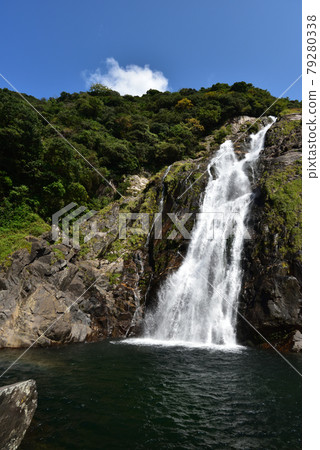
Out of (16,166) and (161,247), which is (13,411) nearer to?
(161,247)

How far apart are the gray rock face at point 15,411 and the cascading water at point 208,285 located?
31.7 ft

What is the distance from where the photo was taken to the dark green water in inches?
196

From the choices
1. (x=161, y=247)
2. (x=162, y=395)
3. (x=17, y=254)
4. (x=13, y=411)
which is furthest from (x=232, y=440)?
(x=161, y=247)

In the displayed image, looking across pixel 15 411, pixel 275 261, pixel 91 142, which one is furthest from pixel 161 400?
pixel 91 142

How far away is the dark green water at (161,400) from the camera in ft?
16.3

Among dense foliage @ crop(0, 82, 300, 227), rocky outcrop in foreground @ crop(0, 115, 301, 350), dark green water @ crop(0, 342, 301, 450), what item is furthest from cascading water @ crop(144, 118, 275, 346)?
dense foliage @ crop(0, 82, 300, 227)

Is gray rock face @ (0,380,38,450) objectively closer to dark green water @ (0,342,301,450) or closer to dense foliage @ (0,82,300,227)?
dark green water @ (0,342,301,450)

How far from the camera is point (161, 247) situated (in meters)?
19.2

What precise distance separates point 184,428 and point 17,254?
39.6 feet

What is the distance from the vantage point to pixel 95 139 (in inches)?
1304

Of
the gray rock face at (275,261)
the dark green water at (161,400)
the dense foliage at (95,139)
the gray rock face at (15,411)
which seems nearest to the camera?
the gray rock face at (15,411)

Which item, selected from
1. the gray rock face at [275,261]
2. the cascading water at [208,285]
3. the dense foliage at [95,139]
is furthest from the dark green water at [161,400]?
the dense foliage at [95,139]

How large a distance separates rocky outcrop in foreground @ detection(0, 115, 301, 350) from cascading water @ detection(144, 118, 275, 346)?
651 mm

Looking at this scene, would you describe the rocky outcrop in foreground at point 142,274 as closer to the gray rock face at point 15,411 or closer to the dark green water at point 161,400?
the dark green water at point 161,400
